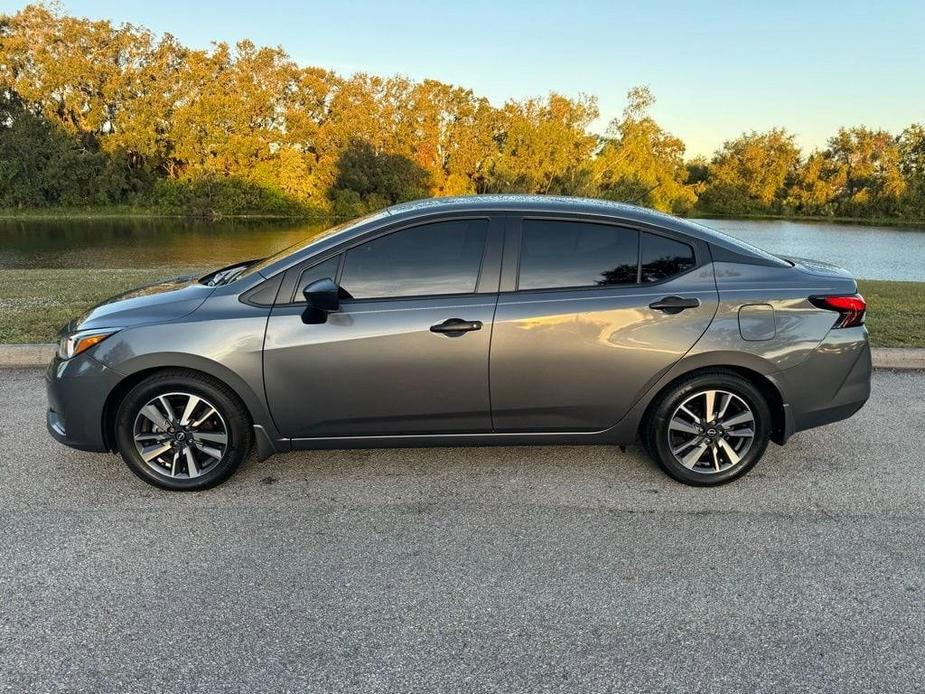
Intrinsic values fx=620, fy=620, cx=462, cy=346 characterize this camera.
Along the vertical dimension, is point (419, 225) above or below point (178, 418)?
above

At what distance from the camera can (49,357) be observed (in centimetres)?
584

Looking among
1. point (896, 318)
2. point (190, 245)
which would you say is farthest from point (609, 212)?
point (190, 245)

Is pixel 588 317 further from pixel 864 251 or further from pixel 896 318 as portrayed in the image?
pixel 864 251

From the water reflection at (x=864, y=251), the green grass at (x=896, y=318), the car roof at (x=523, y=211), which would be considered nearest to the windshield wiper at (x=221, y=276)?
the car roof at (x=523, y=211)

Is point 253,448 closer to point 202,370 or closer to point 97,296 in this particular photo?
point 202,370

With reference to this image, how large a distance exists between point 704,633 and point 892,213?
76.2 meters

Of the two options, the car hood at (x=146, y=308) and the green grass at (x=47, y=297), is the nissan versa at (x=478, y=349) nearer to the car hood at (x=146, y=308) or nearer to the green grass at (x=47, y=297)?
the car hood at (x=146, y=308)

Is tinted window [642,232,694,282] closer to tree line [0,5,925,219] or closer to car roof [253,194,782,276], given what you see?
car roof [253,194,782,276]

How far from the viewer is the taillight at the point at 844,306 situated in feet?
11.7

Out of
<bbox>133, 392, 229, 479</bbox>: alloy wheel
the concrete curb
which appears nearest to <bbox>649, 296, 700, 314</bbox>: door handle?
<bbox>133, 392, 229, 479</bbox>: alloy wheel

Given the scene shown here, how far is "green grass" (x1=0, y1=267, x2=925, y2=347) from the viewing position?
6.57 m

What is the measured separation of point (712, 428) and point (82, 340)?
3.63 m

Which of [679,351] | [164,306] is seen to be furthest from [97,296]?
[679,351]

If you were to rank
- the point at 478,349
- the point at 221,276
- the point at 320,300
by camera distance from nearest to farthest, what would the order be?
the point at 320,300 < the point at 478,349 < the point at 221,276
